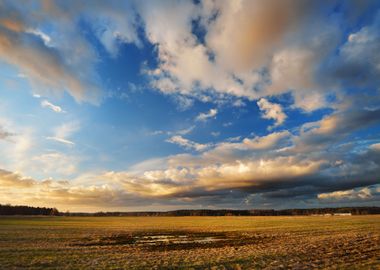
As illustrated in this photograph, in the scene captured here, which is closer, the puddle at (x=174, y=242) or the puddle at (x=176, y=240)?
the puddle at (x=174, y=242)

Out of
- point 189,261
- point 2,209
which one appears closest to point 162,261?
point 189,261

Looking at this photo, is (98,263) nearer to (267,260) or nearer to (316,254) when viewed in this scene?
(267,260)

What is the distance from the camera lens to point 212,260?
21.4 meters

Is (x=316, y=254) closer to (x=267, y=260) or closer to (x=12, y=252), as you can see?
(x=267, y=260)

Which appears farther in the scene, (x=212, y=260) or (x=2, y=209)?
(x=2, y=209)

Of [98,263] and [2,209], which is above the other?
[2,209]

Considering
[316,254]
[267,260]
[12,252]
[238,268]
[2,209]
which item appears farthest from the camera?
[2,209]

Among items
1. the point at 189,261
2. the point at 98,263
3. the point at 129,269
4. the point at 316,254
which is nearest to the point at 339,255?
the point at 316,254

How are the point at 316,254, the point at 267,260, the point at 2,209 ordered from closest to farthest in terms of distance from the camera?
1. the point at 267,260
2. the point at 316,254
3. the point at 2,209

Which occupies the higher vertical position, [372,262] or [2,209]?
[2,209]

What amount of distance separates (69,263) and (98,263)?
2103 millimetres

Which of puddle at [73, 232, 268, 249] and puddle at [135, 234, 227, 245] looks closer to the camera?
puddle at [73, 232, 268, 249]

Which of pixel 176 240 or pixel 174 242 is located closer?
pixel 174 242

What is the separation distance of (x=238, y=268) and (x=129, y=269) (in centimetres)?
709
